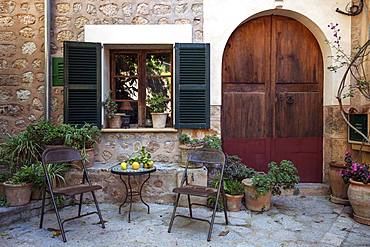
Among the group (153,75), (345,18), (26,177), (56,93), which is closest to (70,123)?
(56,93)

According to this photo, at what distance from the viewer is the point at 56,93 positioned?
4480 millimetres

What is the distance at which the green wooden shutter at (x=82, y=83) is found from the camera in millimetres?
4246

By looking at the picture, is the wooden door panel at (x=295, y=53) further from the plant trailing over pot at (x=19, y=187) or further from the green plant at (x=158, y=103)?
the plant trailing over pot at (x=19, y=187)

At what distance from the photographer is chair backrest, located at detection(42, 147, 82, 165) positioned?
3.31 m

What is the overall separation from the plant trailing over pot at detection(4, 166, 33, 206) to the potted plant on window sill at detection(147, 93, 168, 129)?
1716 millimetres

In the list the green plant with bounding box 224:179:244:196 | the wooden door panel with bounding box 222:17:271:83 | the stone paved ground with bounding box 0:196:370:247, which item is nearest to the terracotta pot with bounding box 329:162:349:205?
the stone paved ground with bounding box 0:196:370:247

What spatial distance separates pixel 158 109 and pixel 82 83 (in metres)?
1.09

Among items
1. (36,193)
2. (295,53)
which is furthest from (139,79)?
(295,53)

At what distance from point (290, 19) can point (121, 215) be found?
3.59 metres

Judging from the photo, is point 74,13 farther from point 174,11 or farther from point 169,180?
point 169,180

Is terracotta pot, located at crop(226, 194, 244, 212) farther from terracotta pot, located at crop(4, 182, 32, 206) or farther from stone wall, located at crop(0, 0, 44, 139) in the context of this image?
stone wall, located at crop(0, 0, 44, 139)

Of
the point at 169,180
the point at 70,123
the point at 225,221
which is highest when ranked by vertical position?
the point at 70,123

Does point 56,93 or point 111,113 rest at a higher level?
point 56,93

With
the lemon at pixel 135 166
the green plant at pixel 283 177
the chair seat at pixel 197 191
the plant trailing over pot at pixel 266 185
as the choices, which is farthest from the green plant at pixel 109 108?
the green plant at pixel 283 177
